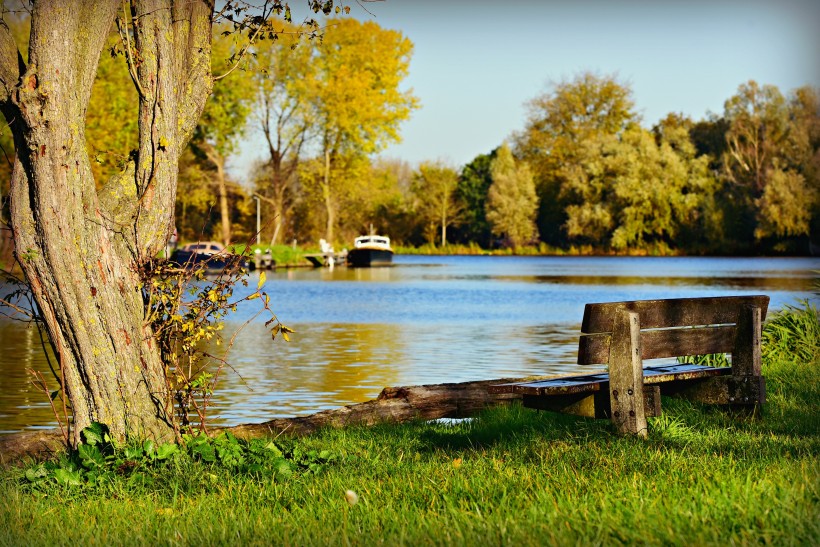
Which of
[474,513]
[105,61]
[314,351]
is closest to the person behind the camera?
[474,513]

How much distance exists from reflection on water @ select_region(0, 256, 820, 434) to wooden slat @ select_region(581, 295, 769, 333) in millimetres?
4292

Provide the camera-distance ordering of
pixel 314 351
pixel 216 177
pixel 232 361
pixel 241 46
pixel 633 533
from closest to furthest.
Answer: pixel 633 533 → pixel 241 46 → pixel 232 361 → pixel 314 351 → pixel 216 177

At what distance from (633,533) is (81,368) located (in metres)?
3.86

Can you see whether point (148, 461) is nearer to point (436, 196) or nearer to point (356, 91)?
point (356, 91)

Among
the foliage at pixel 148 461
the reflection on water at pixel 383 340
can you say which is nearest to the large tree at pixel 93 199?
the foliage at pixel 148 461

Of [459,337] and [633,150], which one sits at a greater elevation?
[633,150]

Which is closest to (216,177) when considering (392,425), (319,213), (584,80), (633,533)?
(319,213)

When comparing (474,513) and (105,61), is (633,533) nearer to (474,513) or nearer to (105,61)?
(474,513)

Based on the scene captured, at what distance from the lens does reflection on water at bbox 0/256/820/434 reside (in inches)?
520

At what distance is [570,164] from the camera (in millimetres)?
93688

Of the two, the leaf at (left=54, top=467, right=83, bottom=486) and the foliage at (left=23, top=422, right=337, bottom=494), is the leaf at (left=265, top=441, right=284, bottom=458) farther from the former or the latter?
the leaf at (left=54, top=467, right=83, bottom=486)

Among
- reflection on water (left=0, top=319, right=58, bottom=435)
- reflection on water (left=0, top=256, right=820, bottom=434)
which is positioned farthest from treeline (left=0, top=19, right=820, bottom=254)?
reflection on water (left=0, top=319, right=58, bottom=435)

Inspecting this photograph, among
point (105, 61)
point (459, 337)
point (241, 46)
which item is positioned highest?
point (105, 61)

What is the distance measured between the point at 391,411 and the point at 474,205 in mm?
93368
